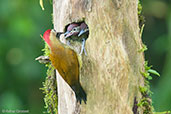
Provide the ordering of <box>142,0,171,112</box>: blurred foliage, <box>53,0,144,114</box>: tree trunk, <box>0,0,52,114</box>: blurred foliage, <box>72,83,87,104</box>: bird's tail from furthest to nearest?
<box>0,0,52,114</box>: blurred foliage → <box>142,0,171,112</box>: blurred foliage → <box>53,0,144,114</box>: tree trunk → <box>72,83,87,104</box>: bird's tail

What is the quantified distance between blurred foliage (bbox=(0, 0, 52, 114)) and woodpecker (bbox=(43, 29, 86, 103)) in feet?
10.9

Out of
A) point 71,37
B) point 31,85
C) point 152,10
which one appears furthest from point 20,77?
point 71,37

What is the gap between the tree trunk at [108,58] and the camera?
3770 millimetres

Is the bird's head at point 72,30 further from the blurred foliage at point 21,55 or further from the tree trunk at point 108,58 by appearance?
the blurred foliage at point 21,55

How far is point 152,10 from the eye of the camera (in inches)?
311

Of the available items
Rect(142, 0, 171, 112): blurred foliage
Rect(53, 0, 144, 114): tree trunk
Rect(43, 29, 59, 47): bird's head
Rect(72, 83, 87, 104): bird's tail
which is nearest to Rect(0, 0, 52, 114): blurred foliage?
Rect(142, 0, 171, 112): blurred foliage

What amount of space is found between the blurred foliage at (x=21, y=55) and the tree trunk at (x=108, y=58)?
3.49 metres

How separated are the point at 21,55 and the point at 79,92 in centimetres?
400

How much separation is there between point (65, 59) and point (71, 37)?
0.31 meters

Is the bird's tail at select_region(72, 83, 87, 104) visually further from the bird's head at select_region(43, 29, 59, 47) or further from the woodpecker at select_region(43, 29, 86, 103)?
the bird's head at select_region(43, 29, 59, 47)

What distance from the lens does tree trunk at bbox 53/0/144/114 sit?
3.77 m

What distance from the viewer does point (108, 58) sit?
3771mm

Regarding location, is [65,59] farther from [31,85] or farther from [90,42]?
[31,85]

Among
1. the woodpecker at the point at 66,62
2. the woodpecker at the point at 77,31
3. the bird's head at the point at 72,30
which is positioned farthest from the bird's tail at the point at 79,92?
the bird's head at the point at 72,30
